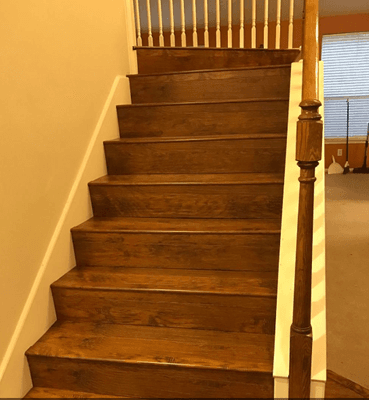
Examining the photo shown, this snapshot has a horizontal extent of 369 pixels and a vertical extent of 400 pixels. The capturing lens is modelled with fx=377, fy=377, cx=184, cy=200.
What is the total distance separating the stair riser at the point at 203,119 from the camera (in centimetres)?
210

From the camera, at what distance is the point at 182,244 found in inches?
→ 65.6

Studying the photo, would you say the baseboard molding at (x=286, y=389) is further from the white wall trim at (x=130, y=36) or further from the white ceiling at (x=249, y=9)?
the white ceiling at (x=249, y=9)

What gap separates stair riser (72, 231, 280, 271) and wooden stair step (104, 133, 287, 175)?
503 mm

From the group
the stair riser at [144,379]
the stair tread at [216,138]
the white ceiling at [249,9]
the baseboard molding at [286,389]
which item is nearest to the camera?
the baseboard molding at [286,389]

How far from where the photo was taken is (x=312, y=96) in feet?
3.55

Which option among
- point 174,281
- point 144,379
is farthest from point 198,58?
point 144,379

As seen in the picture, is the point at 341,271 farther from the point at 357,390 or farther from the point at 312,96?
the point at 312,96

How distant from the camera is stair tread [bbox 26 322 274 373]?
130 cm

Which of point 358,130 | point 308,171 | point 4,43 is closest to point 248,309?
point 308,171

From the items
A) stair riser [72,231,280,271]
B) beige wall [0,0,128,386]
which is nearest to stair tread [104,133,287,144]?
beige wall [0,0,128,386]

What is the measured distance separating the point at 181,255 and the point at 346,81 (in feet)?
18.2

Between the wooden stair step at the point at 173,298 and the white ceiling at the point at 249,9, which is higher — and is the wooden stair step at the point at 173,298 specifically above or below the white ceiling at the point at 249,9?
below

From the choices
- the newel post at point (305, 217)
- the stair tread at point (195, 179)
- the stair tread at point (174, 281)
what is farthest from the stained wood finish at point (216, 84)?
the stair tread at point (174, 281)

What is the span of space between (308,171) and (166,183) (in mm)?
911
